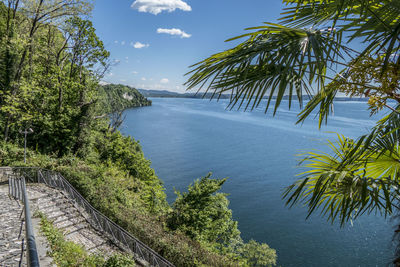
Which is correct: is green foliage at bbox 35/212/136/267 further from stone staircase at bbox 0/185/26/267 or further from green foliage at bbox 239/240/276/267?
green foliage at bbox 239/240/276/267

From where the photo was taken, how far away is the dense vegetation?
12398 mm

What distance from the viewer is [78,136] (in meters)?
19.1

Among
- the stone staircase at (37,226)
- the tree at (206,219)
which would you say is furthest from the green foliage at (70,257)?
the tree at (206,219)

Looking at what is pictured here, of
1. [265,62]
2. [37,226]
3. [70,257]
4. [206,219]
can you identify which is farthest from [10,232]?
[206,219]

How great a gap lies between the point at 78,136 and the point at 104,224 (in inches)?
462

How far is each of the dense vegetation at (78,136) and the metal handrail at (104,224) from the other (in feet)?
1.77

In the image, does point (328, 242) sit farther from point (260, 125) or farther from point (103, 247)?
point (260, 125)

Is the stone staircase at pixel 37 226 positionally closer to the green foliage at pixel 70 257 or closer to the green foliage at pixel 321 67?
the green foliage at pixel 70 257

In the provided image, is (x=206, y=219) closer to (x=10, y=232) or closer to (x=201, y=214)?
(x=201, y=214)

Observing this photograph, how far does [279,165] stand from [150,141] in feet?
97.8

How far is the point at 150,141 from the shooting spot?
55875 mm

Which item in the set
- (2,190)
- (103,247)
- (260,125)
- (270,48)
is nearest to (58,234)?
(103,247)

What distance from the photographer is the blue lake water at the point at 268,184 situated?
69.7ft

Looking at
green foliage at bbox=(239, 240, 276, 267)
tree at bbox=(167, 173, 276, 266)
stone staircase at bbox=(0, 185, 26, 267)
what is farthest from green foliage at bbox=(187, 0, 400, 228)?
green foliage at bbox=(239, 240, 276, 267)
